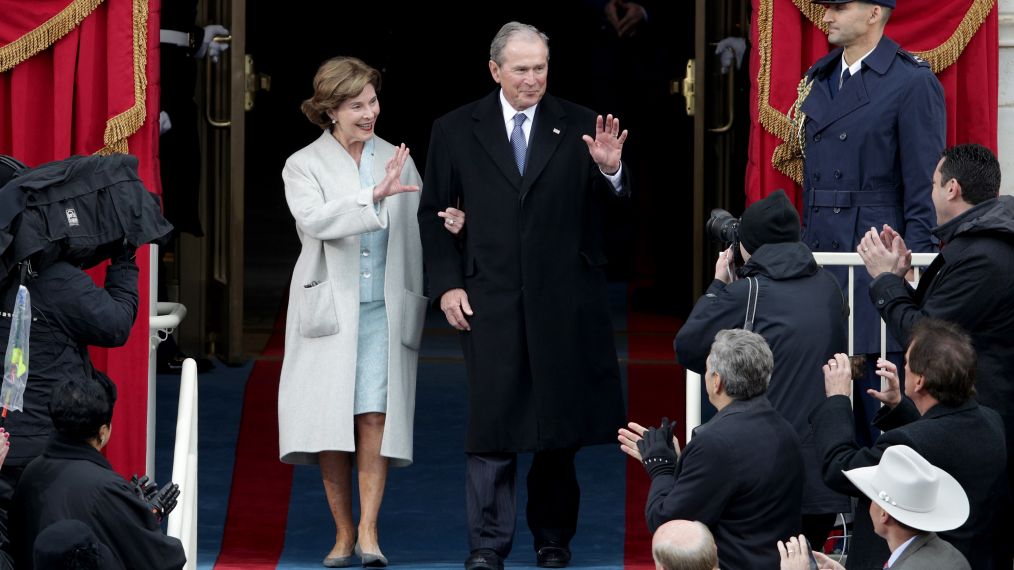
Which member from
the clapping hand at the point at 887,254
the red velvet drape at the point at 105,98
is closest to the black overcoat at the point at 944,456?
the clapping hand at the point at 887,254

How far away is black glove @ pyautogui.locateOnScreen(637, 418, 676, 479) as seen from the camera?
489 centimetres

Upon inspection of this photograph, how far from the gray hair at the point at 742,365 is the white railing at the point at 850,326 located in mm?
971

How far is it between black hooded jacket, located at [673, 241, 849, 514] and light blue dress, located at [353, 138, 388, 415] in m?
1.35

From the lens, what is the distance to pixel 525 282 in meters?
6.19

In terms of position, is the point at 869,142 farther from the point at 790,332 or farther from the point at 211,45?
the point at 211,45

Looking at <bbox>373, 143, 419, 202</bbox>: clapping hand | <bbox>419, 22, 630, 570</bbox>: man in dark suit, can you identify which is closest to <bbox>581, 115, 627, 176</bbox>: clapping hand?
<bbox>419, 22, 630, 570</bbox>: man in dark suit

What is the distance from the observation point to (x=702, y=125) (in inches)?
338

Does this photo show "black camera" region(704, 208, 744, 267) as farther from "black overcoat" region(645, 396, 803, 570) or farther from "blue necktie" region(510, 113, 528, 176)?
"black overcoat" region(645, 396, 803, 570)

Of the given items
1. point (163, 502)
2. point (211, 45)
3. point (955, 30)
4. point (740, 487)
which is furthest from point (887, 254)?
point (211, 45)

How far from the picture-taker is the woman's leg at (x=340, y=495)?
6250 mm

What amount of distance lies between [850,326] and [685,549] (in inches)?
87.5

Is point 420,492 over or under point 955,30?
under

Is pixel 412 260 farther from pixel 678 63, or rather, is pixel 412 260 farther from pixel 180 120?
pixel 678 63

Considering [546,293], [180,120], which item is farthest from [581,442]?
[180,120]
